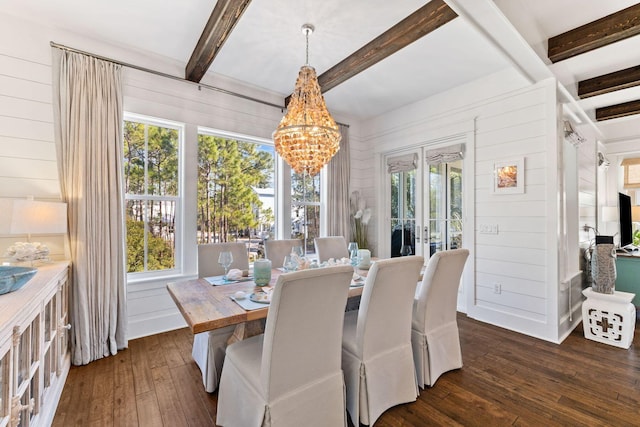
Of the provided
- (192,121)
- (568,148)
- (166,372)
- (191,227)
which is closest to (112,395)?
(166,372)

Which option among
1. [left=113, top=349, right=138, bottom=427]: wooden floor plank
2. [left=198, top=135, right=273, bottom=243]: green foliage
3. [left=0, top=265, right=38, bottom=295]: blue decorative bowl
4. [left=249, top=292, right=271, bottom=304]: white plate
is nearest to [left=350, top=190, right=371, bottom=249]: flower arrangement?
[left=198, top=135, right=273, bottom=243]: green foliage

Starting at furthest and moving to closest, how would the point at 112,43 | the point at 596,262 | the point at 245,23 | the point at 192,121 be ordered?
the point at 192,121 → the point at 596,262 → the point at 112,43 → the point at 245,23

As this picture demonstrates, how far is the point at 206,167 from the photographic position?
3607mm

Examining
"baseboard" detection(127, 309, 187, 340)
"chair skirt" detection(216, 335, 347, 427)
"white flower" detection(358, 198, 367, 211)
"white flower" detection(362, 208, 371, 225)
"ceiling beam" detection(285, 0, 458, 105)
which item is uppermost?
"ceiling beam" detection(285, 0, 458, 105)

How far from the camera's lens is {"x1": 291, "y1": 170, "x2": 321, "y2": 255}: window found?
14.4 ft

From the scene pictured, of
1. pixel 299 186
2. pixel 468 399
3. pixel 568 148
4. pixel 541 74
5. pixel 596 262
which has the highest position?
pixel 541 74

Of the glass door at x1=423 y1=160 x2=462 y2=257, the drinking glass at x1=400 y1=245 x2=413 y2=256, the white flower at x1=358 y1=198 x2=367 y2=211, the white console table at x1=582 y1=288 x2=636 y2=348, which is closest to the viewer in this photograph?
the white console table at x1=582 y1=288 x2=636 y2=348

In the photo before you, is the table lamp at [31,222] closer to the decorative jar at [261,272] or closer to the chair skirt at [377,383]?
the decorative jar at [261,272]

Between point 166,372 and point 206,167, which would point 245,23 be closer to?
point 206,167

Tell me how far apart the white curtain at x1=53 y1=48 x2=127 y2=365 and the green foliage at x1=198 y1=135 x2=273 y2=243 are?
0.92m

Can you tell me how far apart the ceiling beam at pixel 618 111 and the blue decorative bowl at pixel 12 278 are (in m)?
6.47

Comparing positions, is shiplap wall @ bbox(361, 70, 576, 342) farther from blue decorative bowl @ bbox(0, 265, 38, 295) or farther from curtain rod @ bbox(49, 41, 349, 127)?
blue decorative bowl @ bbox(0, 265, 38, 295)

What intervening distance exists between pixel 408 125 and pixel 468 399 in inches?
136

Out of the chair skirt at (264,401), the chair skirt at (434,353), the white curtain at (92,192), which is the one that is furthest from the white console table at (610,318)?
the white curtain at (92,192)
